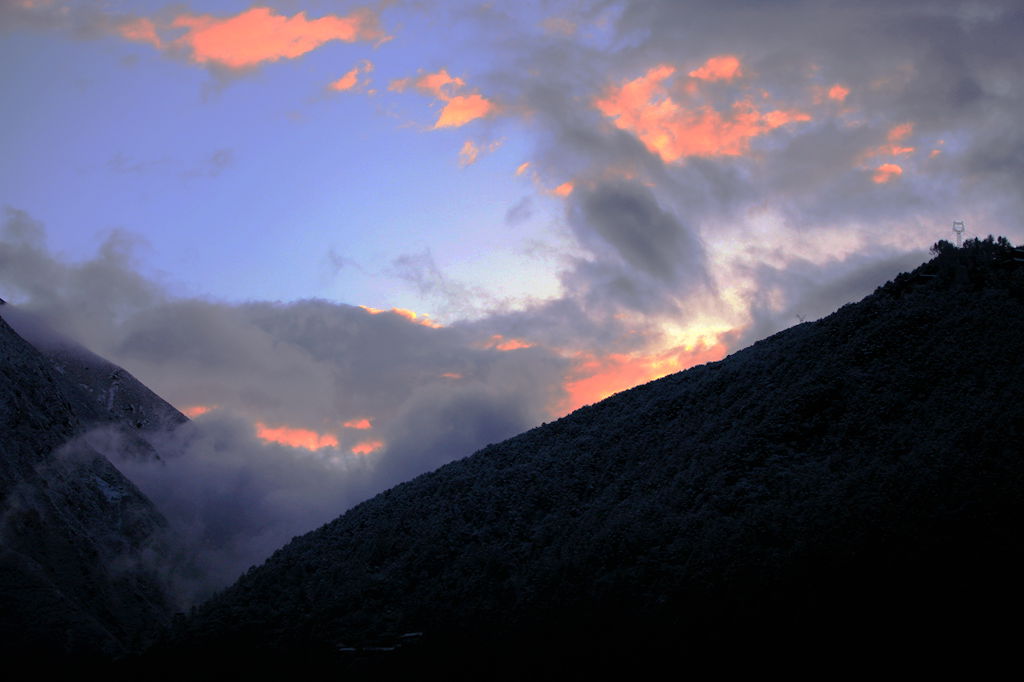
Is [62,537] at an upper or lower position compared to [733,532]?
upper

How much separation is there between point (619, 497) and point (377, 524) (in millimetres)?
14571

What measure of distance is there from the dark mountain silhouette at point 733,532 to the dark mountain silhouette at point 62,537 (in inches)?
297

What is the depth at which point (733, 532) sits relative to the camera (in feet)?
73.2

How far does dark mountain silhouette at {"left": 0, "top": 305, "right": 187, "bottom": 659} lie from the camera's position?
35.1 metres

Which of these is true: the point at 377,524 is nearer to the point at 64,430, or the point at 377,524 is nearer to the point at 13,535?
the point at 13,535

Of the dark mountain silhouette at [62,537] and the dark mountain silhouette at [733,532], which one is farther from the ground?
the dark mountain silhouette at [62,537]

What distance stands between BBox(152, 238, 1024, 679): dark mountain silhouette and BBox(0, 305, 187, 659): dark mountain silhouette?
24.7 ft

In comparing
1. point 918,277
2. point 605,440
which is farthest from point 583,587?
point 918,277

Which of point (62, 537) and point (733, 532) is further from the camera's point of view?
point (62, 537)

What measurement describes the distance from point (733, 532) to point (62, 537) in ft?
130

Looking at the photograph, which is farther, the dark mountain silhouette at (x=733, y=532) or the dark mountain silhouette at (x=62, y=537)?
the dark mountain silhouette at (x=62, y=537)

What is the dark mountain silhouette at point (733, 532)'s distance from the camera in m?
16.6

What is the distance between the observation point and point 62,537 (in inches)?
1716

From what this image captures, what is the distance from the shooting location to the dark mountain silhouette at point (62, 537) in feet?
115
